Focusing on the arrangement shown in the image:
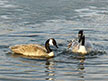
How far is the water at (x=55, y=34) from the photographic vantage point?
1182cm

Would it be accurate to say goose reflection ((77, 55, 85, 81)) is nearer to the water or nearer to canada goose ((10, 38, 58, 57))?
the water

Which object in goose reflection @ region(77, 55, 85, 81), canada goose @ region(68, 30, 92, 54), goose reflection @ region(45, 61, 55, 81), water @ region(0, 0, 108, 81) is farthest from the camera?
canada goose @ region(68, 30, 92, 54)

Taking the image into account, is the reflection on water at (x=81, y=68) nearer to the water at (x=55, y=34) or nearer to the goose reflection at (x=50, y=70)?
the water at (x=55, y=34)

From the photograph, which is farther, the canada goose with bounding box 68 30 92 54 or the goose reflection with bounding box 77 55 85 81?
the canada goose with bounding box 68 30 92 54

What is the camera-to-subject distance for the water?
465 inches

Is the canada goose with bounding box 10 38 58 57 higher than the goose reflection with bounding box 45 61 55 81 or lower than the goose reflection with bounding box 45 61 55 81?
higher

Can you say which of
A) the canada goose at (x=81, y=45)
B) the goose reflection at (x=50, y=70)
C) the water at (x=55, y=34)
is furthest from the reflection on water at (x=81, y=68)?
the canada goose at (x=81, y=45)

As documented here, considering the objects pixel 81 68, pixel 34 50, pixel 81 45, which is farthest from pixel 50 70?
pixel 81 45

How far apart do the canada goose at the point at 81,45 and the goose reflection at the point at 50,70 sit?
2724mm

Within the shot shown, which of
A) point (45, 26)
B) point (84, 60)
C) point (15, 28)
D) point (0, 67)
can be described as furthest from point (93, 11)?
point (0, 67)

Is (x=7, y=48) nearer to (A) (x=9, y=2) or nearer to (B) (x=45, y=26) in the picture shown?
(B) (x=45, y=26)

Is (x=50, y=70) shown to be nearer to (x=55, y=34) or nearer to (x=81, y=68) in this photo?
(x=81, y=68)

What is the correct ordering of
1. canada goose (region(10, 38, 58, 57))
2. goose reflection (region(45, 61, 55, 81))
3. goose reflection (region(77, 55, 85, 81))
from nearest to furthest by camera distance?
goose reflection (region(45, 61, 55, 81)) < goose reflection (region(77, 55, 85, 81)) < canada goose (region(10, 38, 58, 57))

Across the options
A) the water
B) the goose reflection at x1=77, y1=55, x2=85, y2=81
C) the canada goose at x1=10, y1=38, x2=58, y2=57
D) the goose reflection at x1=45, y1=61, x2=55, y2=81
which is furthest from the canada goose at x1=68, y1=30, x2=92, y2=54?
the goose reflection at x1=45, y1=61, x2=55, y2=81
